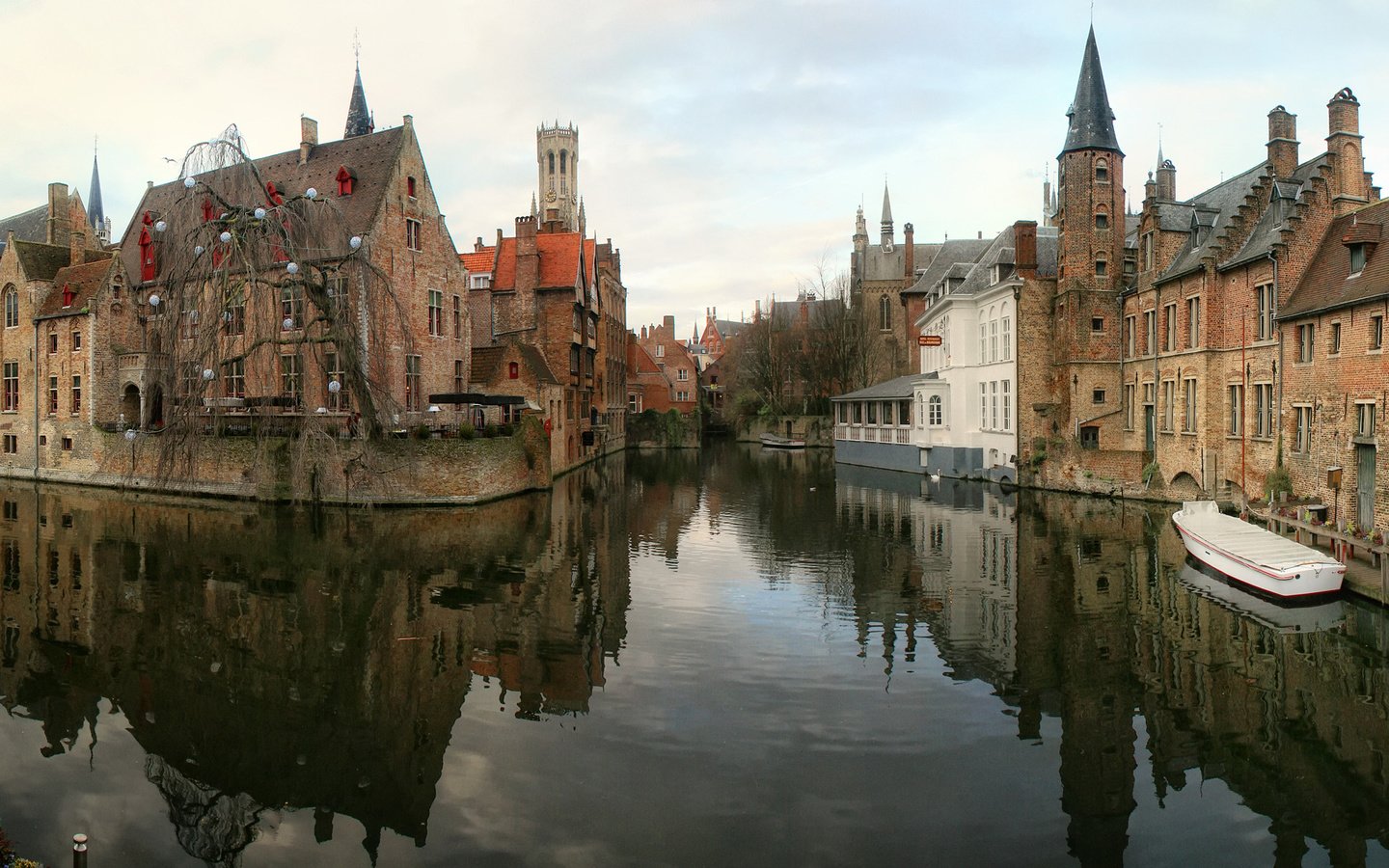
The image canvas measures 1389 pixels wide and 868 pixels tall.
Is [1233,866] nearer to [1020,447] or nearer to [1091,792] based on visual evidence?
[1091,792]

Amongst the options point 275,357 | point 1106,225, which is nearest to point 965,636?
point 275,357

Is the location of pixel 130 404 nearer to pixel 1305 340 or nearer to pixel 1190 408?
pixel 1190 408

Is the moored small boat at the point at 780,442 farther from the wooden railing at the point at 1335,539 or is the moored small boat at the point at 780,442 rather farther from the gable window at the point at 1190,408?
the wooden railing at the point at 1335,539

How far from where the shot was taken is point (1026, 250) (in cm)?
3353

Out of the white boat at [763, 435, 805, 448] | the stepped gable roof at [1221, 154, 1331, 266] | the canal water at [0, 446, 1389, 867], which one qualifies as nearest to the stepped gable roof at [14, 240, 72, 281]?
the canal water at [0, 446, 1389, 867]

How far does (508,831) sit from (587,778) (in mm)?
1085

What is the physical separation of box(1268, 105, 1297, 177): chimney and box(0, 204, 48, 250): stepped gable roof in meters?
47.4

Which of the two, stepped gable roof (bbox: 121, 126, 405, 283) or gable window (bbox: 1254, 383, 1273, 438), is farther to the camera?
stepped gable roof (bbox: 121, 126, 405, 283)

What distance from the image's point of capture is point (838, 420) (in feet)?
170

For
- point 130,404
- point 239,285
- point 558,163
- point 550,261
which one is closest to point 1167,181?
point 550,261

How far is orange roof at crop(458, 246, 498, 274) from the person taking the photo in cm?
4134

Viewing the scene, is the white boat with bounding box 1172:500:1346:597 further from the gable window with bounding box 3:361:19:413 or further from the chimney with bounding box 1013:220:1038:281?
the gable window with bounding box 3:361:19:413

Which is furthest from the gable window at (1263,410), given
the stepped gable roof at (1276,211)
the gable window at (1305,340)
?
the stepped gable roof at (1276,211)

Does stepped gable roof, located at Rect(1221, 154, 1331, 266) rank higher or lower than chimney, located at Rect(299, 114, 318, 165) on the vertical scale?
lower
